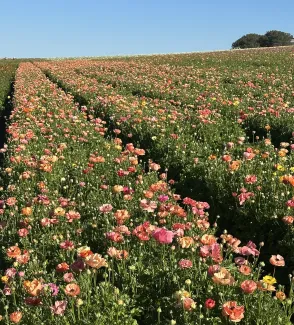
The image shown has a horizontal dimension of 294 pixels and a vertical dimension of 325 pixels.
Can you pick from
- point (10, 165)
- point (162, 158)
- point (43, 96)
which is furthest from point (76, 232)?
point (43, 96)

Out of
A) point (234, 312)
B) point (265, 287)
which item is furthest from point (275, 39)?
point (234, 312)

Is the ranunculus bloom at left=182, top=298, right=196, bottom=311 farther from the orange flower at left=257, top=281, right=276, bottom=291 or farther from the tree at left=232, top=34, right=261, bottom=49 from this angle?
the tree at left=232, top=34, right=261, bottom=49

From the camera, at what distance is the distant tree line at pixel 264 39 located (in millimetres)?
89375

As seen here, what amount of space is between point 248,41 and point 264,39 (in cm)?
338

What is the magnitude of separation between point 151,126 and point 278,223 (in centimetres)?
468

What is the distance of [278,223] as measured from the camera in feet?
16.3

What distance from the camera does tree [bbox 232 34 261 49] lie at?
91000 millimetres

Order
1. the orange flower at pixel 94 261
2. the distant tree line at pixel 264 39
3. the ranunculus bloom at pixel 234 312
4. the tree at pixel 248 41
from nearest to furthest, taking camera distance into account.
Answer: the ranunculus bloom at pixel 234 312 < the orange flower at pixel 94 261 < the distant tree line at pixel 264 39 < the tree at pixel 248 41

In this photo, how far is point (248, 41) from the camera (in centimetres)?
9238

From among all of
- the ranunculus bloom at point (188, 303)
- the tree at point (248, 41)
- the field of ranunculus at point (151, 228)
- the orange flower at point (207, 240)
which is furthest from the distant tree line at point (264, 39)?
the ranunculus bloom at point (188, 303)

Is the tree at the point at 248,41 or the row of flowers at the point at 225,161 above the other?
the tree at the point at 248,41

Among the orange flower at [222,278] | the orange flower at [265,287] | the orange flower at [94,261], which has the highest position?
the orange flower at [94,261]

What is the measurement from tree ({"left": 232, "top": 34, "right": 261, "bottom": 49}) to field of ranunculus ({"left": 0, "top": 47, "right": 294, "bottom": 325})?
86.7m

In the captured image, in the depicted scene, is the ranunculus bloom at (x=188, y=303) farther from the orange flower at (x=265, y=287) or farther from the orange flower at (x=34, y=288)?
the orange flower at (x=34, y=288)
